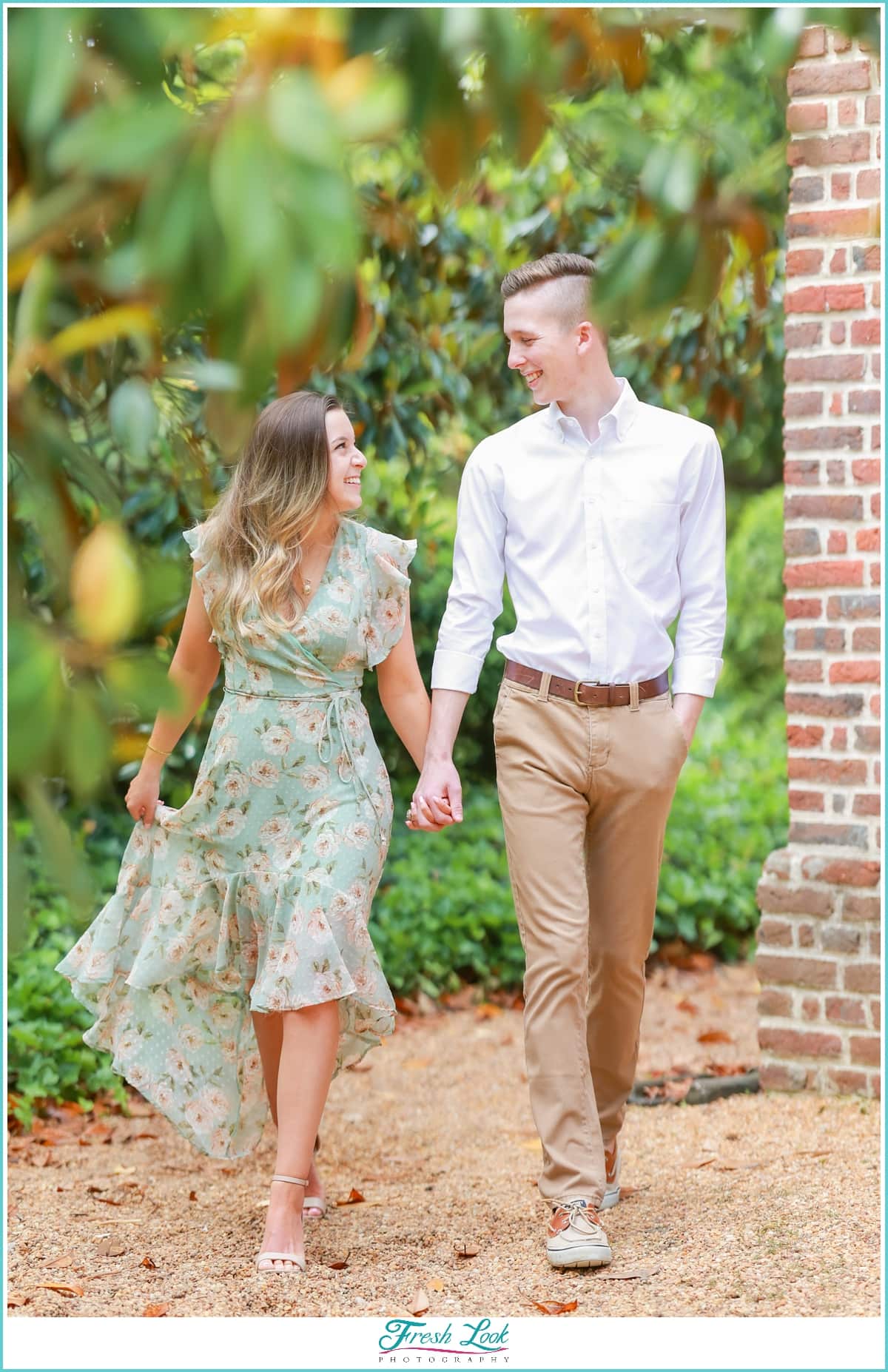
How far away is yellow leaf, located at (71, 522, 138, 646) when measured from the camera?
950 millimetres

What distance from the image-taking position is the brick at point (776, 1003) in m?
4.21

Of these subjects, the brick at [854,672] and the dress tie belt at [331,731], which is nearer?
the dress tie belt at [331,731]

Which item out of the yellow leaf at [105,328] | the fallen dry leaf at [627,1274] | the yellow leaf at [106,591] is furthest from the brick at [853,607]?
the yellow leaf at [106,591]

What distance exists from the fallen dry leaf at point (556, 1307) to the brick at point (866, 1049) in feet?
5.20

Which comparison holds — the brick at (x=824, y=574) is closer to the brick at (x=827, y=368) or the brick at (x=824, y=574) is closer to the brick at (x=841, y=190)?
the brick at (x=827, y=368)

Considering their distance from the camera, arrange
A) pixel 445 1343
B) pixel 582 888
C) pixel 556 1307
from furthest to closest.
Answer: pixel 582 888 < pixel 556 1307 < pixel 445 1343

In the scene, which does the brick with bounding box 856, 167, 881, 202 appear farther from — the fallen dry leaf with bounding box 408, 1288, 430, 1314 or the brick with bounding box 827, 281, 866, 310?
the fallen dry leaf with bounding box 408, 1288, 430, 1314

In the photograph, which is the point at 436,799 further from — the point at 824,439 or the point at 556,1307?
the point at 824,439

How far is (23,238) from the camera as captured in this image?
3.65 ft

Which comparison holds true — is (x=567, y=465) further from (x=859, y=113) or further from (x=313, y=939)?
(x=859, y=113)

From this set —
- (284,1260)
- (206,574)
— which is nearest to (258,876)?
(206,574)

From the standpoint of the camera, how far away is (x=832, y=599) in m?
4.11

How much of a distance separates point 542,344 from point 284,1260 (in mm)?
Result: 1929

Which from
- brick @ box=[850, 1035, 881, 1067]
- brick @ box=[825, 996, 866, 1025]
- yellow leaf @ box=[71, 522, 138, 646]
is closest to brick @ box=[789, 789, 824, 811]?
brick @ box=[825, 996, 866, 1025]
